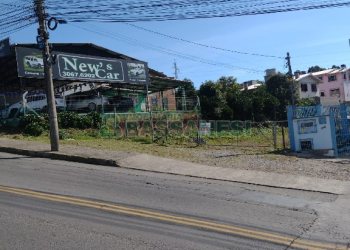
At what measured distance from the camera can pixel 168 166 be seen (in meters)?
16.1

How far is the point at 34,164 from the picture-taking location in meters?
15.5

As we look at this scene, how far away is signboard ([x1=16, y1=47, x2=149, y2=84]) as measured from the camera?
24.7 meters

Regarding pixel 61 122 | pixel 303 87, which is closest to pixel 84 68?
pixel 61 122

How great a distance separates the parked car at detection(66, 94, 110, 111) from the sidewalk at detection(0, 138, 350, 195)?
11.5m

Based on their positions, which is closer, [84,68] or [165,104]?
[84,68]

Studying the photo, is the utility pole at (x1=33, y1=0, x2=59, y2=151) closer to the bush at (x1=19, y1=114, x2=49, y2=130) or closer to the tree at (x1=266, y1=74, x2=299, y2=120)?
the bush at (x1=19, y1=114, x2=49, y2=130)

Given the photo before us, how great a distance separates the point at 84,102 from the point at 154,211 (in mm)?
23743

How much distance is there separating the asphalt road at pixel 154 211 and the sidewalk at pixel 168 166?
0.78 metres

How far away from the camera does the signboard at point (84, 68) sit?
24.7 meters

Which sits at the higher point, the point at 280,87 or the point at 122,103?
the point at 280,87

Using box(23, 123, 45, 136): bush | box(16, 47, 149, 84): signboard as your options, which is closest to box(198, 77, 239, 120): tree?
box(16, 47, 149, 84): signboard

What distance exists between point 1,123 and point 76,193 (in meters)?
16.3

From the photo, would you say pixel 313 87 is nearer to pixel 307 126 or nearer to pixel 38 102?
pixel 38 102

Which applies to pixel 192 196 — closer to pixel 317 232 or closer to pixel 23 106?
pixel 317 232
